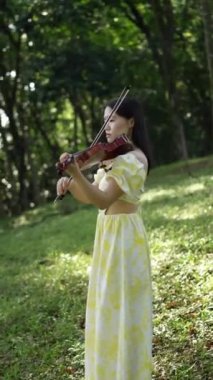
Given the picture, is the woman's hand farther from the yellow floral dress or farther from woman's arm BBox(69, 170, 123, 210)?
the yellow floral dress

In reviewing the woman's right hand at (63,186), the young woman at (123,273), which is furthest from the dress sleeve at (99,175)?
the woman's right hand at (63,186)

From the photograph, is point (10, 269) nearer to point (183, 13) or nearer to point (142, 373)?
point (142, 373)

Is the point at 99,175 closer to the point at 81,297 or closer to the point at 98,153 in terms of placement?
the point at 98,153

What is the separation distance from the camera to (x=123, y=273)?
3414 mm

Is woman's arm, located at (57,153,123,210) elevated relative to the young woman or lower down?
elevated

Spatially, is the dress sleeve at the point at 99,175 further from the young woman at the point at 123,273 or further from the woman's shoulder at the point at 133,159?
the woman's shoulder at the point at 133,159

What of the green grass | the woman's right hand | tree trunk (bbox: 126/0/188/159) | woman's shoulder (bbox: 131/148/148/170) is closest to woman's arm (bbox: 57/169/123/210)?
the woman's right hand

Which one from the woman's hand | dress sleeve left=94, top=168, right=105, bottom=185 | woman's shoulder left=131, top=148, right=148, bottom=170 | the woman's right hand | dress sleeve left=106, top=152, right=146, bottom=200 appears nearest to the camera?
the woman's hand

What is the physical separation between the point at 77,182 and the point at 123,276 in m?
0.62

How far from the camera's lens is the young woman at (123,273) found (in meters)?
3.41

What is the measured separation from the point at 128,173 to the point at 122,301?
69 centimetres

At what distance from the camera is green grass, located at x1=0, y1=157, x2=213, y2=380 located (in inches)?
178

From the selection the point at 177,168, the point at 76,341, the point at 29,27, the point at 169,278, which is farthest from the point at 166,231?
the point at 29,27

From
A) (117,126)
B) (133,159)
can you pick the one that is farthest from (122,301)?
(117,126)
